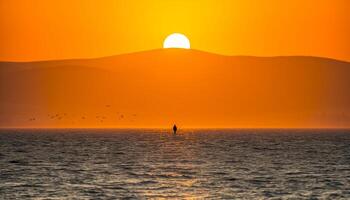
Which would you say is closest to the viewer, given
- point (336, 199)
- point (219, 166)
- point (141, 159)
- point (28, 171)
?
point (336, 199)

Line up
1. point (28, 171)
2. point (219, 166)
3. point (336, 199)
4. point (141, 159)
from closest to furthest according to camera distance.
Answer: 1. point (336, 199)
2. point (28, 171)
3. point (219, 166)
4. point (141, 159)

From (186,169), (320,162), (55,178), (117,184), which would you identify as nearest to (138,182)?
(117,184)

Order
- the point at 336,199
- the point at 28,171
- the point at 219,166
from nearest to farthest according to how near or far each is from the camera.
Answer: the point at 336,199
the point at 28,171
the point at 219,166

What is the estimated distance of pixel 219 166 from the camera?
9100 cm

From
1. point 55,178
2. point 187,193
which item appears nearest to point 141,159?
point 55,178

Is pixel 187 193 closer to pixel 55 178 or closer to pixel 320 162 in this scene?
pixel 55 178

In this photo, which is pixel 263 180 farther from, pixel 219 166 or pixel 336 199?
pixel 219 166

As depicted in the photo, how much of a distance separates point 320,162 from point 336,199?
39882 millimetres

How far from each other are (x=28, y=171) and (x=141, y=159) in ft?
83.4

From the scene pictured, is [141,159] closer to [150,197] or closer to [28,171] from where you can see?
[28,171]

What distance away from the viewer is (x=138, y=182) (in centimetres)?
7100

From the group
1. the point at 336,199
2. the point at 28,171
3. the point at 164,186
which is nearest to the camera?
the point at 336,199

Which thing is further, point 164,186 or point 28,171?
point 28,171

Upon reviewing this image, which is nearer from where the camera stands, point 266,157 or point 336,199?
point 336,199
